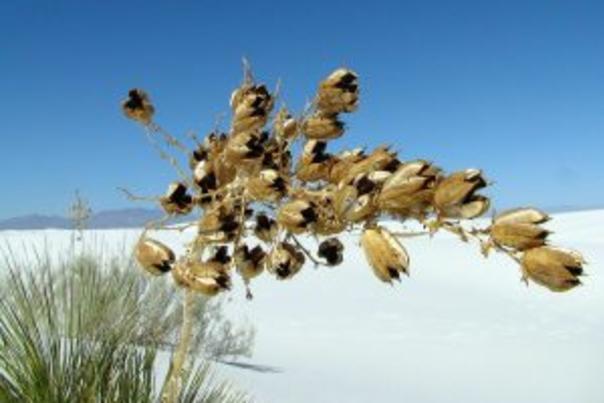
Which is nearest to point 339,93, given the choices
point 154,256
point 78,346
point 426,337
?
point 154,256

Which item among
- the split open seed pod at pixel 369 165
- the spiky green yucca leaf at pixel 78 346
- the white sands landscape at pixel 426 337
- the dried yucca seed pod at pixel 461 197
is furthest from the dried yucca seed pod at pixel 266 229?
the white sands landscape at pixel 426 337

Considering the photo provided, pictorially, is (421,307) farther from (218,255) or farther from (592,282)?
(218,255)

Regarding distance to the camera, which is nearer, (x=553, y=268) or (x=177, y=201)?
(x=553, y=268)

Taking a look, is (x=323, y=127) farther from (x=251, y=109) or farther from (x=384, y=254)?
(x=384, y=254)

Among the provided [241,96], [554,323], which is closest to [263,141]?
[241,96]

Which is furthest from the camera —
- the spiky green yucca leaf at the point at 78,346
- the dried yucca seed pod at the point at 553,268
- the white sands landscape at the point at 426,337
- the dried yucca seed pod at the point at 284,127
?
the white sands landscape at the point at 426,337

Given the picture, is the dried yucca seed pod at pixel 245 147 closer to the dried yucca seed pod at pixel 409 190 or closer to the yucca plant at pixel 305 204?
the yucca plant at pixel 305 204
